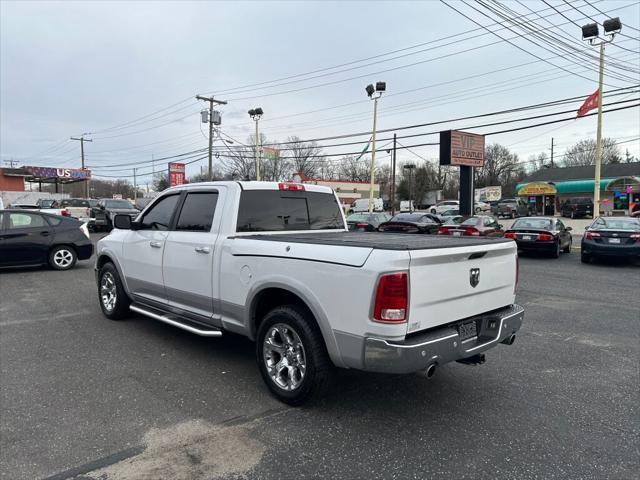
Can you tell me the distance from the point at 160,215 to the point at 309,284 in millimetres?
2792

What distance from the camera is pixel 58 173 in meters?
56.2

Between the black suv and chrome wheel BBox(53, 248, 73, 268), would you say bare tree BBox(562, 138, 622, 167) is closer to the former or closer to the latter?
the black suv

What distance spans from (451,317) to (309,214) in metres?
2.27

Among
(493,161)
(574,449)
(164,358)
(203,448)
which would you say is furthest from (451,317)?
(493,161)

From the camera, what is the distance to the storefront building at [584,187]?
135 feet

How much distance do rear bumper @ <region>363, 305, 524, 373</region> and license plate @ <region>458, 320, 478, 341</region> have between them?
35mm

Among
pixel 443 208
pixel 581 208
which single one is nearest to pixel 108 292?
pixel 581 208

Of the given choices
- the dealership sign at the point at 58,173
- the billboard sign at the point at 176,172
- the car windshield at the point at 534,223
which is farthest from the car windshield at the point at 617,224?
the dealership sign at the point at 58,173

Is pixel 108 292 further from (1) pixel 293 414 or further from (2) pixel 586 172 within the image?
(2) pixel 586 172

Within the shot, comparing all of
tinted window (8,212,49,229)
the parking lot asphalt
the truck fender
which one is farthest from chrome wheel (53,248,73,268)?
the truck fender

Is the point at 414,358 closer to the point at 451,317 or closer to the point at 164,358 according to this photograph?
the point at 451,317

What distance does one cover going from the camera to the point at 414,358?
304 cm

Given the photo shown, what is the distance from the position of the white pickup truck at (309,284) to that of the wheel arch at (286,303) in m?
0.01

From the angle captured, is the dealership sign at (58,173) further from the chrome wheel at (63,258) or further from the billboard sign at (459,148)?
the chrome wheel at (63,258)
